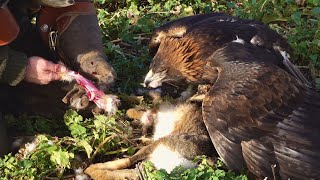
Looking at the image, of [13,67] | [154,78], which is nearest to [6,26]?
[13,67]

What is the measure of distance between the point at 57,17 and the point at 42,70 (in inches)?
20.8

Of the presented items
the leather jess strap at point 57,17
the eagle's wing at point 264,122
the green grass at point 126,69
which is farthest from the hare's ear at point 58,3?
the eagle's wing at point 264,122

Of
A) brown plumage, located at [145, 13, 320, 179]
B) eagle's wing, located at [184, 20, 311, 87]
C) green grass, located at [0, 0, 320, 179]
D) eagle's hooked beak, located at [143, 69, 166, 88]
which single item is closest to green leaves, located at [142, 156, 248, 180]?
green grass, located at [0, 0, 320, 179]

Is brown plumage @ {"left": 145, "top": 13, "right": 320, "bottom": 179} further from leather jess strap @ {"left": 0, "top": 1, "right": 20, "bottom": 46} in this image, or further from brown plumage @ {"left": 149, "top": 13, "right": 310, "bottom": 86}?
leather jess strap @ {"left": 0, "top": 1, "right": 20, "bottom": 46}

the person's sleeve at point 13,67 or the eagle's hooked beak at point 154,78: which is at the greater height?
the person's sleeve at point 13,67

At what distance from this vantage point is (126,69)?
206 inches

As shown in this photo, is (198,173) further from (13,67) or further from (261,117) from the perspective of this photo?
(13,67)

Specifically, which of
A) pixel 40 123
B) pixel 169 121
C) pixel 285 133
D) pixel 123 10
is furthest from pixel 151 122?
pixel 123 10

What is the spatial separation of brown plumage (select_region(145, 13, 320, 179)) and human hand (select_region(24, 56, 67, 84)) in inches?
41.2

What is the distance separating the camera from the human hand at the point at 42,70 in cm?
429

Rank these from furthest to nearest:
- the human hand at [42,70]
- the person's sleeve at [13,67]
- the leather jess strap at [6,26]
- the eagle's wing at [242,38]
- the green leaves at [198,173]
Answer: the eagle's wing at [242,38]
the human hand at [42,70]
the person's sleeve at [13,67]
the leather jess strap at [6,26]
the green leaves at [198,173]

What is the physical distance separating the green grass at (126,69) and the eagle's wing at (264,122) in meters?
0.17

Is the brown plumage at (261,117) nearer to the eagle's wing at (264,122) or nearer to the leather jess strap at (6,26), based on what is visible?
the eagle's wing at (264,122)

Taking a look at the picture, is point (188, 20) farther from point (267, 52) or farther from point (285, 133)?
point (285, 133)
